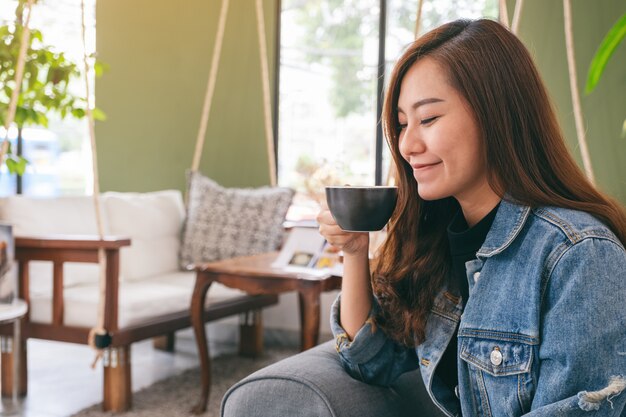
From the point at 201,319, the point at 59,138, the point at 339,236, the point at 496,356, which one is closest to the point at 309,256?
the point at 201,319

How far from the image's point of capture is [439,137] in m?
1.19

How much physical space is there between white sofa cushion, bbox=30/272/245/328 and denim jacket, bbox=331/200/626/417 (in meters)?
2.15

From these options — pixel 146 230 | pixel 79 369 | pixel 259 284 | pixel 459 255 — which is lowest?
pixel 79 369

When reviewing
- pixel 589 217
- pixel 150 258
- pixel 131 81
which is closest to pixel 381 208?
pixel 589 217

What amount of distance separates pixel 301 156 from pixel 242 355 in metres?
1.41

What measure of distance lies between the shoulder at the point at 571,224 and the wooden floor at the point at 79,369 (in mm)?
2434

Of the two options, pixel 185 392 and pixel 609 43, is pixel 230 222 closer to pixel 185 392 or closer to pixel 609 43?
pixel 185 392

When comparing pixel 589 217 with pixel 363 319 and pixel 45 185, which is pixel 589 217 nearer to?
pixel 363 319

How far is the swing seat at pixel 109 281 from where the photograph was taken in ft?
9.98

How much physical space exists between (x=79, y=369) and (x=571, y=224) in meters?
3.15

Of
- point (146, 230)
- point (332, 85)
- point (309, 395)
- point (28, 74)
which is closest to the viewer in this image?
point (309, 395)

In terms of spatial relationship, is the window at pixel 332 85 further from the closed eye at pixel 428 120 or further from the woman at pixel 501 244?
the closed eye at pixel 428 120

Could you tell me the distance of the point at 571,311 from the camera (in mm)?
1045

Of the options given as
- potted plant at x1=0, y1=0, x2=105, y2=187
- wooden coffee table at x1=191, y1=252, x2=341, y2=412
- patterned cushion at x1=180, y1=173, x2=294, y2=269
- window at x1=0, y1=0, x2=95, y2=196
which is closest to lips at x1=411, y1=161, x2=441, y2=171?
wooden coffee table at x1=191, y1=252, x2=341, y2=412
